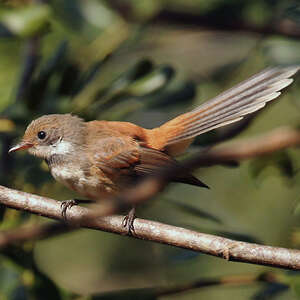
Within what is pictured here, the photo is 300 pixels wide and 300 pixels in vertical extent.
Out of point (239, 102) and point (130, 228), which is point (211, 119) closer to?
point (239, 102)

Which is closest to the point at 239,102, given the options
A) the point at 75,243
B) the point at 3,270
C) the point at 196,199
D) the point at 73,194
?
the point at 73,194

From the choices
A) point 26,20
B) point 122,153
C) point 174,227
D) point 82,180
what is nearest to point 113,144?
point 122,153

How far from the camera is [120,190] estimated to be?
379 cm

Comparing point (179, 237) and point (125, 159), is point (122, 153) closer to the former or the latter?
point (125, 159)

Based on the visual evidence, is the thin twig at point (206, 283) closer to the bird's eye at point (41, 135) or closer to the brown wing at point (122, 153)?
the brown wing at point (122, 153)

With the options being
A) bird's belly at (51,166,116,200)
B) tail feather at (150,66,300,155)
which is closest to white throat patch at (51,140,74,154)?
bird's belly at (51,166,116,200)

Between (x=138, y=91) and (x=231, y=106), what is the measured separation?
539mm

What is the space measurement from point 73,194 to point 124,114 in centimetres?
74

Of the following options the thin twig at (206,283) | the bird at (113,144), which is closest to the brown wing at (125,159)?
the bird at (113,144)

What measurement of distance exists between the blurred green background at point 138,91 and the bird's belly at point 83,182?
0.24ft

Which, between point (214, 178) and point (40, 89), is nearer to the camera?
point (40, 89)

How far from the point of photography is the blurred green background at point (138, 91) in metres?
3.14

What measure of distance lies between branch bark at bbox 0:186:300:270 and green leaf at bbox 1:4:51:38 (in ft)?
2.82

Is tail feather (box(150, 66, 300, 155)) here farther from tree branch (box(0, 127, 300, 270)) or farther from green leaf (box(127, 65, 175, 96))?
tree branch (box(0, 127, 300, 270))
